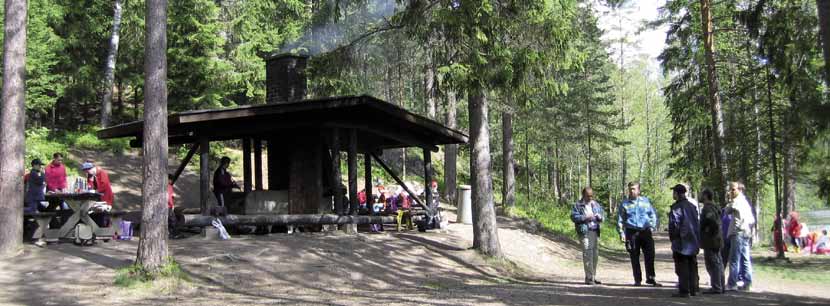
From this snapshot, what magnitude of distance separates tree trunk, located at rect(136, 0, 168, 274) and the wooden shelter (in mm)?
2596

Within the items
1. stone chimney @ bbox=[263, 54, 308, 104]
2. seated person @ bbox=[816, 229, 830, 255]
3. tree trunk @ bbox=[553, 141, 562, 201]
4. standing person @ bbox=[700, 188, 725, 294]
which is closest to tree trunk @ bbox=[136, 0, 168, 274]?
stone chimney @ bbox=[263, 54, 308, 104]

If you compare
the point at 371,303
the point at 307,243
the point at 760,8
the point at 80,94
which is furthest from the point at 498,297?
the point at 80,94

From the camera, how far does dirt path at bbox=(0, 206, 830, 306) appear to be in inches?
357

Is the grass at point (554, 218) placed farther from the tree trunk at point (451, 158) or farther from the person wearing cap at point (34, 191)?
the person wearing cap at point (34, 191)

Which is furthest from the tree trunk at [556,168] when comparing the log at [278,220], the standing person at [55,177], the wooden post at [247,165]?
the standing person at [55,177]

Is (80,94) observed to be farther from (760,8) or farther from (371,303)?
(760,8)

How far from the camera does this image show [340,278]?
11281mm

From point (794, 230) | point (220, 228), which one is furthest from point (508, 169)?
point (220, 228)

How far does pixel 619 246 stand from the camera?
27.1 m

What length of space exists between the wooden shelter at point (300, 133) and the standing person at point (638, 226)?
5.44m

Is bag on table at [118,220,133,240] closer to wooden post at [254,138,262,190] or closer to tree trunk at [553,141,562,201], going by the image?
wooden post at [254,138,262,190]

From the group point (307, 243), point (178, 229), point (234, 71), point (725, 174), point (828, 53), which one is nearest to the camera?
point (828, 53)

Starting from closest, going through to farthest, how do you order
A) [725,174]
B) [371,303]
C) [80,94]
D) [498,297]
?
[371,303] < [498,297] < [725,174] < [80,94]

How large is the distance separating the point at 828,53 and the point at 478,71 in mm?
6267
